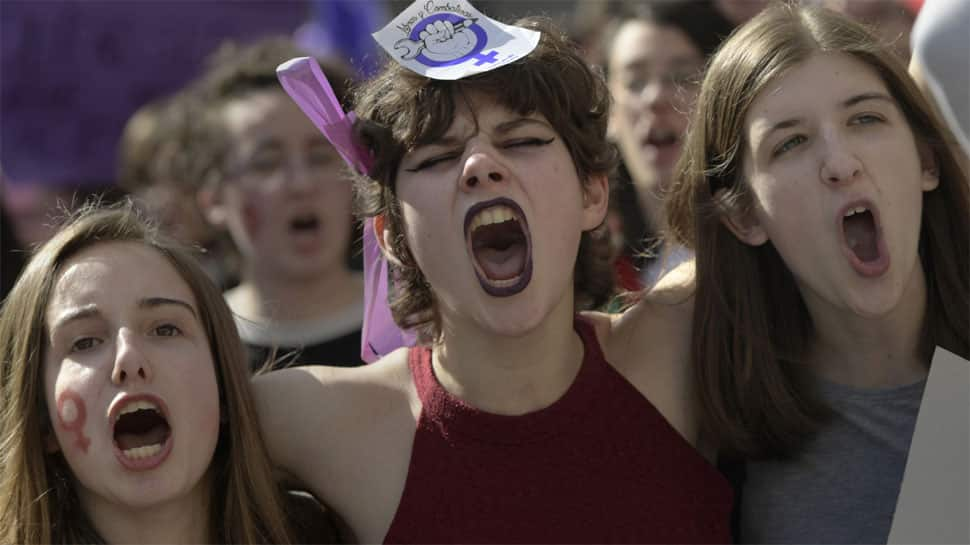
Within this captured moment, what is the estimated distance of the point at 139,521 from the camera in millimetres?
2527

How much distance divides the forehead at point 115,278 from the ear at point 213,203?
1.64 m

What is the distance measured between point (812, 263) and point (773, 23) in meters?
0.48

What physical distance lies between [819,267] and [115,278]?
4.07 ft

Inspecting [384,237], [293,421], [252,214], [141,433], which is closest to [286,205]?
[252,214]

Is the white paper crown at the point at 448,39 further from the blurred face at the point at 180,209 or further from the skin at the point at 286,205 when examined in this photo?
the blurred face at the point at 180,209

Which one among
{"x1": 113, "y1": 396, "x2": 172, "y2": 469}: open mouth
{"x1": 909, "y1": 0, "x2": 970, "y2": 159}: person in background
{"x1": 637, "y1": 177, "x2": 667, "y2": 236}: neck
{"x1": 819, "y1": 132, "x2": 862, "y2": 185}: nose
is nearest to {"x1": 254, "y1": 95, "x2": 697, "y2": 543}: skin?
{"x1": 113, "y1": 396, "x2": 172, "y2": 469}: open mouth

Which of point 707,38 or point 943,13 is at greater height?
point 943,13

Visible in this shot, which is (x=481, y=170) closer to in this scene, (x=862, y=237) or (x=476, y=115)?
(x=476, y=115)

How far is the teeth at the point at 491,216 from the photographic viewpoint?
2.49m

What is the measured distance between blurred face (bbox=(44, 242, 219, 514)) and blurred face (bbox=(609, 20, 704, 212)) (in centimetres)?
192

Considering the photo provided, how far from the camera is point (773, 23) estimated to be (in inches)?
106

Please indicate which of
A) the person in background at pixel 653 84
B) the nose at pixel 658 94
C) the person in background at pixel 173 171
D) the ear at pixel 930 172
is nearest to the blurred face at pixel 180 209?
the person in background at pixel 173 171

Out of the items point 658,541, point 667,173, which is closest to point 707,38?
point 667,173

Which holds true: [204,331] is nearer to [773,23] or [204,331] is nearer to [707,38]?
[773,23]
